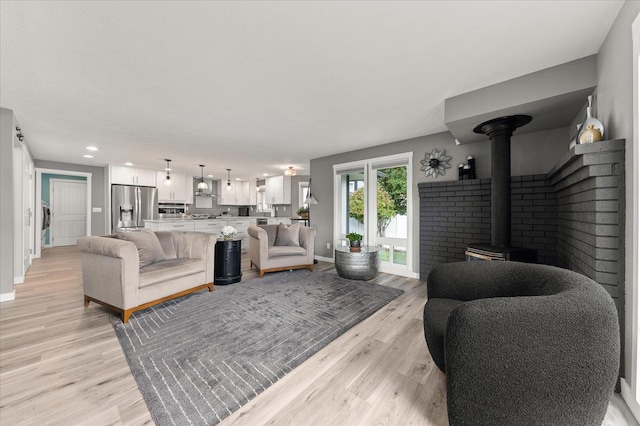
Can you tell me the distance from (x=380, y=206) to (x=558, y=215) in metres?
2.47

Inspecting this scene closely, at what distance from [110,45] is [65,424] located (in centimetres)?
235

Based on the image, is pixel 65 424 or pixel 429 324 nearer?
pixel 65 424

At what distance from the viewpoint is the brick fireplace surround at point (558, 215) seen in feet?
5.00

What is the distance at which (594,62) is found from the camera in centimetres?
200

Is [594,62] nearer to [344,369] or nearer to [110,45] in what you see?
[344,369]

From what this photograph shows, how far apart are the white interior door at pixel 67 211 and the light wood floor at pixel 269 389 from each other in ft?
18.6

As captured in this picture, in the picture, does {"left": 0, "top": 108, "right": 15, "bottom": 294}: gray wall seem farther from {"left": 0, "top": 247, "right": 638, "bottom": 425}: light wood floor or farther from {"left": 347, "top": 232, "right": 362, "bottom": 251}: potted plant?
{"left": 347, "top": 232, "right": 362, "bottom": 251}: potted plant

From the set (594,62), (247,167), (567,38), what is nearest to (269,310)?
(567,38)

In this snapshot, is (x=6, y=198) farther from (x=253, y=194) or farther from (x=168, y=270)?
(x=253, y=194)

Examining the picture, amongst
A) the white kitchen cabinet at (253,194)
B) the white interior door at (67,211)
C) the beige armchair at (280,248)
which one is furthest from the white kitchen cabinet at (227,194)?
the beige armchair at (280,248)

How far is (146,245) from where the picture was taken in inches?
117

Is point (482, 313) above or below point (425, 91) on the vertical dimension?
below

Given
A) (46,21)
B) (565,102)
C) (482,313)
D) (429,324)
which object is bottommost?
(429,324)

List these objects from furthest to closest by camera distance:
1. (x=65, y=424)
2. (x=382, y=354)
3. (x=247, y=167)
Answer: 1. (x=247, y=167)
2. (x=382, y=354)
3. (x=65, y=424)
